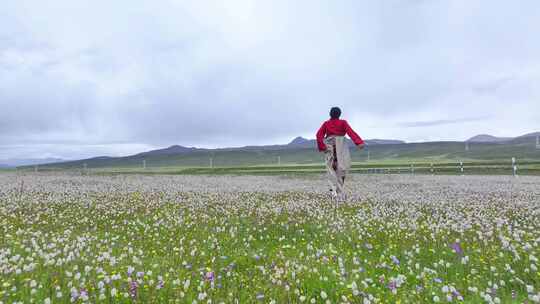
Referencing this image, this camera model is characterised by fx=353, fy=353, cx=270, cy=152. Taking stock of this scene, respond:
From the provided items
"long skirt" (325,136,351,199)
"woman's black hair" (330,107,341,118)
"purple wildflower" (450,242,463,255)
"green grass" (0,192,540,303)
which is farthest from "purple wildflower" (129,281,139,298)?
"woman's black hair" (330,107,341,118)

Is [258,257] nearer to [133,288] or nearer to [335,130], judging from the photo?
[133,288]

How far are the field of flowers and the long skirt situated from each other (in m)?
3.46

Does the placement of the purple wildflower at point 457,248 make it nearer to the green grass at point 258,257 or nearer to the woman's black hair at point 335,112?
the green grass at point 258,257

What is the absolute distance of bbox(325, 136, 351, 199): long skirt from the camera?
15125 millimetres

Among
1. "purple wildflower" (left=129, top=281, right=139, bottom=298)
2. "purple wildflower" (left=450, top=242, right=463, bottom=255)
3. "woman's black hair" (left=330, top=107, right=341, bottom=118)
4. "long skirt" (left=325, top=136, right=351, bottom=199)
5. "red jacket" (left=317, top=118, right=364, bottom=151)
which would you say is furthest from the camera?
"woman's black hair" (left=330, top=107, right=341, bottom=118)

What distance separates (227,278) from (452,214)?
793 centimetres

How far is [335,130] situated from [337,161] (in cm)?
135

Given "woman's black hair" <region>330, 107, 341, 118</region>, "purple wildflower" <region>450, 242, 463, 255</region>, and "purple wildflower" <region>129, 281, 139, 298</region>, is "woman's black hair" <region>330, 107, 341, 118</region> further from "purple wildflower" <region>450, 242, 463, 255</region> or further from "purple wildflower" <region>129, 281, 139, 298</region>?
"purple wildflower" <region>129, 281, 139, 298</region>

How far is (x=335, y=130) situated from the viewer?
1530 centimetres

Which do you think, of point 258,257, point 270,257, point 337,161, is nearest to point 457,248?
point 270,257

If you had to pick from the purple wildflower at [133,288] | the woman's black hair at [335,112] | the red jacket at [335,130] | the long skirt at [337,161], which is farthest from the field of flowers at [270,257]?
the woman's black hair at [335,112]

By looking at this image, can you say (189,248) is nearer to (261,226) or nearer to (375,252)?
(261,226)

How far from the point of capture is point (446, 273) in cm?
559

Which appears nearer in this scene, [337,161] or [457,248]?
[457,248]
